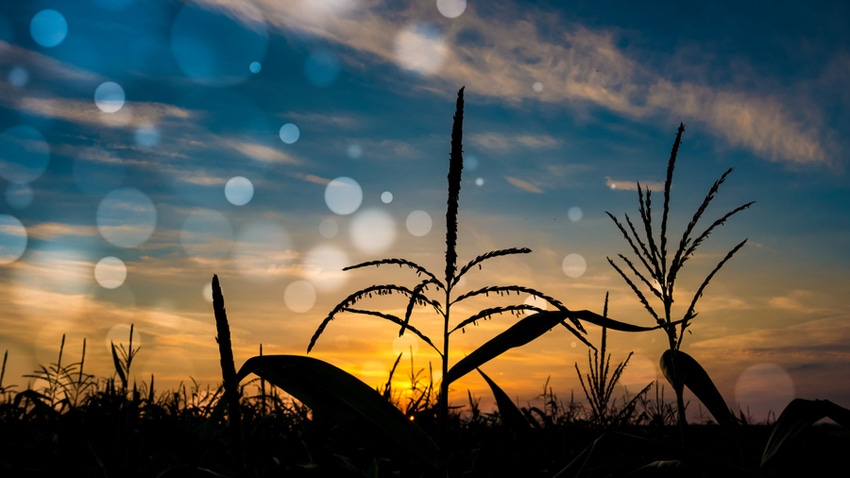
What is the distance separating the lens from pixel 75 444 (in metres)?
3.59

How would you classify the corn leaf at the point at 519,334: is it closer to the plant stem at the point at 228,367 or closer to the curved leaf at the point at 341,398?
the curved leaf at the point at 341,398

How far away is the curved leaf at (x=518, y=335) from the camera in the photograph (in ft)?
7.56

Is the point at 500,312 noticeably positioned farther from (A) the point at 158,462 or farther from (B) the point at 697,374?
(A) the point at 158,462

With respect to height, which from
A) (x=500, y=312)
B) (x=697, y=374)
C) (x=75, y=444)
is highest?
(x=500, y=312)

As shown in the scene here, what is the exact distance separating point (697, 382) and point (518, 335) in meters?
1.23

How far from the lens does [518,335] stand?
2393 millimetres

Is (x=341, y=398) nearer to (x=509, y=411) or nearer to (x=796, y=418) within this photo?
(x=509, y=411)

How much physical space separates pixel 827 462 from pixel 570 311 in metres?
2.52

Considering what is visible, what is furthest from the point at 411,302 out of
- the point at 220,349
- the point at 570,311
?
the point at 220,349

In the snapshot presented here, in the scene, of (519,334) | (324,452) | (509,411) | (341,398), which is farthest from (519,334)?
(324,452)

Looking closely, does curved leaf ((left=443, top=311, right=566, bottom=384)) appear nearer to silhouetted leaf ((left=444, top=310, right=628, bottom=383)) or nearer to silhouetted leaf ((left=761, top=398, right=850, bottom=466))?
silhouetted leaf ((left=444, top=310, right=628, bottom=383))

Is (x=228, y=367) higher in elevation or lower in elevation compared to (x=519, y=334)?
lower

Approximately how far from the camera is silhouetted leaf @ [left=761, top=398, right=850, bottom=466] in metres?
2.41

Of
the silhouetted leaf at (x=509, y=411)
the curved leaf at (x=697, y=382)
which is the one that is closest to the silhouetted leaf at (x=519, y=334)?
the silhouetted leaf at (x=509, y=411)
